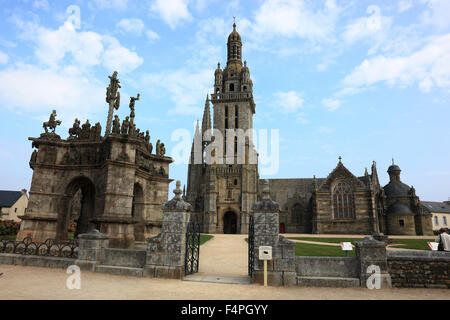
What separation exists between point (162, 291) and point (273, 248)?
375 centimetres

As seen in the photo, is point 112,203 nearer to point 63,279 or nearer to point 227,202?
point 63,279

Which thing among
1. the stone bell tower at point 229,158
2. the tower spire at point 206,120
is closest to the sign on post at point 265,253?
the stone bell tower at point 229,158

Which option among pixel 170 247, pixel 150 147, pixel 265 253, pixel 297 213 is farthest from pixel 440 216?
pixel 170 247

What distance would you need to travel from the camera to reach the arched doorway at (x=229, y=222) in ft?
159

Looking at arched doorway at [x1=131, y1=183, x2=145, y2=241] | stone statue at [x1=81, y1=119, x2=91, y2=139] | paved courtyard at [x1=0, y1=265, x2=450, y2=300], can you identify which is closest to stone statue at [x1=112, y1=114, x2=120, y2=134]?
stone statue at [x1=81, y1=119, x2=91, y2=139]

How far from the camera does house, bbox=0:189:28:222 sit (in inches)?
1941

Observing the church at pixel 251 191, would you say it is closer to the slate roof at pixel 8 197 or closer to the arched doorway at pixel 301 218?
the arched doorway at pixel 301 218

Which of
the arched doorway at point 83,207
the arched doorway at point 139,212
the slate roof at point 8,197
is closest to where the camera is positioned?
the arched doorway at point 83,207

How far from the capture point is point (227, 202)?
48.1 m

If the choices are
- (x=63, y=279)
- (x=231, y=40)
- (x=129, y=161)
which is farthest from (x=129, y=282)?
(x=231, y=40)

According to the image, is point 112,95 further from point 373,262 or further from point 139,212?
point 373,262

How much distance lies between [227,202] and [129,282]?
130 feet
